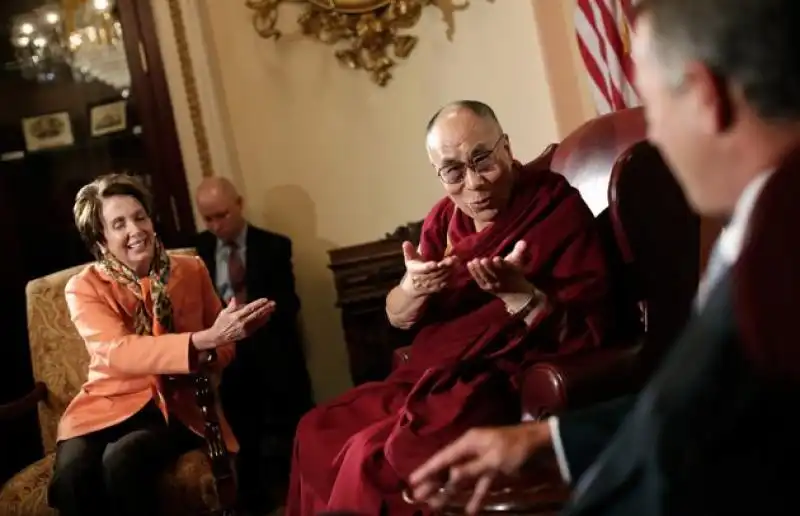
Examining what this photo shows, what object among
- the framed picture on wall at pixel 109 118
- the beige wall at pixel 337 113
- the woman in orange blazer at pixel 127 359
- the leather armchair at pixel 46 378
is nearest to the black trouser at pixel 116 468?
the woman in orange blazer at pixel 127 359

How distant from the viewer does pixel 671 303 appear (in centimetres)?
194

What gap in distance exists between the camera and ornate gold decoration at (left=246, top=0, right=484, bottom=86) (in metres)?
3.56

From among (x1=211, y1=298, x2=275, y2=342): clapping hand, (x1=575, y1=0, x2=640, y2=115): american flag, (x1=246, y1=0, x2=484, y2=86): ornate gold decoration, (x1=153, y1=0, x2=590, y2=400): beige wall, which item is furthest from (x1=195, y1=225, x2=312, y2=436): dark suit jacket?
(x1=575, y1=0, x2=640, y2=115): american flag

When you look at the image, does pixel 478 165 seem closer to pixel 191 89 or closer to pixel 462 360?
pixel 462 360

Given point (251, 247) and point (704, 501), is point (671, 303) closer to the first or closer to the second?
point (704, 501)

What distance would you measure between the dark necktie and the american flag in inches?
53.3

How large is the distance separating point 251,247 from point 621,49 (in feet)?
4.67

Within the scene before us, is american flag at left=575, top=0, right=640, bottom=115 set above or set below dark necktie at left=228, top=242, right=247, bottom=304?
above

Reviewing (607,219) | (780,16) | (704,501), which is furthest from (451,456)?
(607,219)

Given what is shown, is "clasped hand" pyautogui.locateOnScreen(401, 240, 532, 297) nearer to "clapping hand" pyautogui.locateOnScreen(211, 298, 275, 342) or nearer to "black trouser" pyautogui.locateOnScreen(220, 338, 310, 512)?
"clapping hand" pyautogui.locateOnScreen(211, 298, 275, 342)

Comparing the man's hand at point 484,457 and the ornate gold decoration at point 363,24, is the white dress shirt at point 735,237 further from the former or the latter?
the ornate gold decoration at point 363,24

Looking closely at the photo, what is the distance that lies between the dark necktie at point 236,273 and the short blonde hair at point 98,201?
878mm

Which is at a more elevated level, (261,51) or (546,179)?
(261,51)

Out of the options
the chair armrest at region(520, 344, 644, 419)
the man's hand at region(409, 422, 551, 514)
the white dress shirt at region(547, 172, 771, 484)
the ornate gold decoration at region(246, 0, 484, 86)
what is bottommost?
the chair armrest at region(520, 344, 644, 419)
